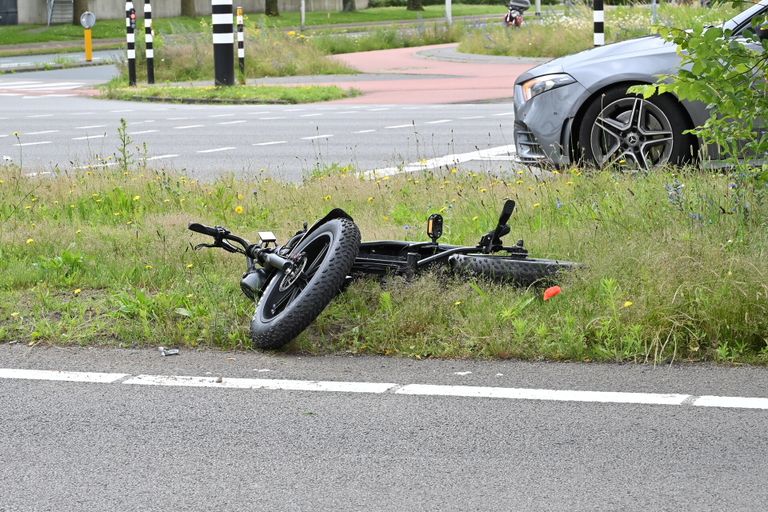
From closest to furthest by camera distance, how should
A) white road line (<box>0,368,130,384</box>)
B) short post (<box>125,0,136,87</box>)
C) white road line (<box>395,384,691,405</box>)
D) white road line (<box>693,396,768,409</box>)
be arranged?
white road line (<box>693,396,768,409</box>) < white road line (<box>395,384,691,405</box>) < white road line (<box>0,368,130,384</box>) < short post (<box>125,0,136,87</box>)

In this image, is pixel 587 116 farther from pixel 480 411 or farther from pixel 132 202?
pixel 480 411

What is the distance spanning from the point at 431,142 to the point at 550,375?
29.8 feet

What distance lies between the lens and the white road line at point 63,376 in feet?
17.8

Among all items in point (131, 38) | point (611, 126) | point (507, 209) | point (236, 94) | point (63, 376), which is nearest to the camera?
point (63, 376)

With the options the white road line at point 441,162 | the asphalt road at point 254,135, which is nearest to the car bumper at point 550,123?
the white road line at point 441,162

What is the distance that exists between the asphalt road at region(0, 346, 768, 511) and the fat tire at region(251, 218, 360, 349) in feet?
0.45

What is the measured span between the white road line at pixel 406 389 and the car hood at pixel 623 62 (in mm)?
4838

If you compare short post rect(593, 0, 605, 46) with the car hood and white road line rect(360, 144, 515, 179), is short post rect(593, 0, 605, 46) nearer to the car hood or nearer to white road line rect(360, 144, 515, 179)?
white road line rect(360, 144, 515, 179)

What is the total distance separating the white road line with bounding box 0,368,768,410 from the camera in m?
4.94

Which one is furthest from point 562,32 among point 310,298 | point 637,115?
point 310,298

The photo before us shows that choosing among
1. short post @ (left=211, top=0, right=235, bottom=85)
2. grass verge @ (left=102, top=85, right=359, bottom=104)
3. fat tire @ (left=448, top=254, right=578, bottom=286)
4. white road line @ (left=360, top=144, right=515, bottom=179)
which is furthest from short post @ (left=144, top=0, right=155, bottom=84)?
fat tire @ (left=448, top=254, right=578, bottom=286)

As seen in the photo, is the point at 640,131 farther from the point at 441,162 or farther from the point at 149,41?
the point at 149,41

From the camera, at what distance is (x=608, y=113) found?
9555 millimetres

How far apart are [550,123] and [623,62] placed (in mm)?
704
